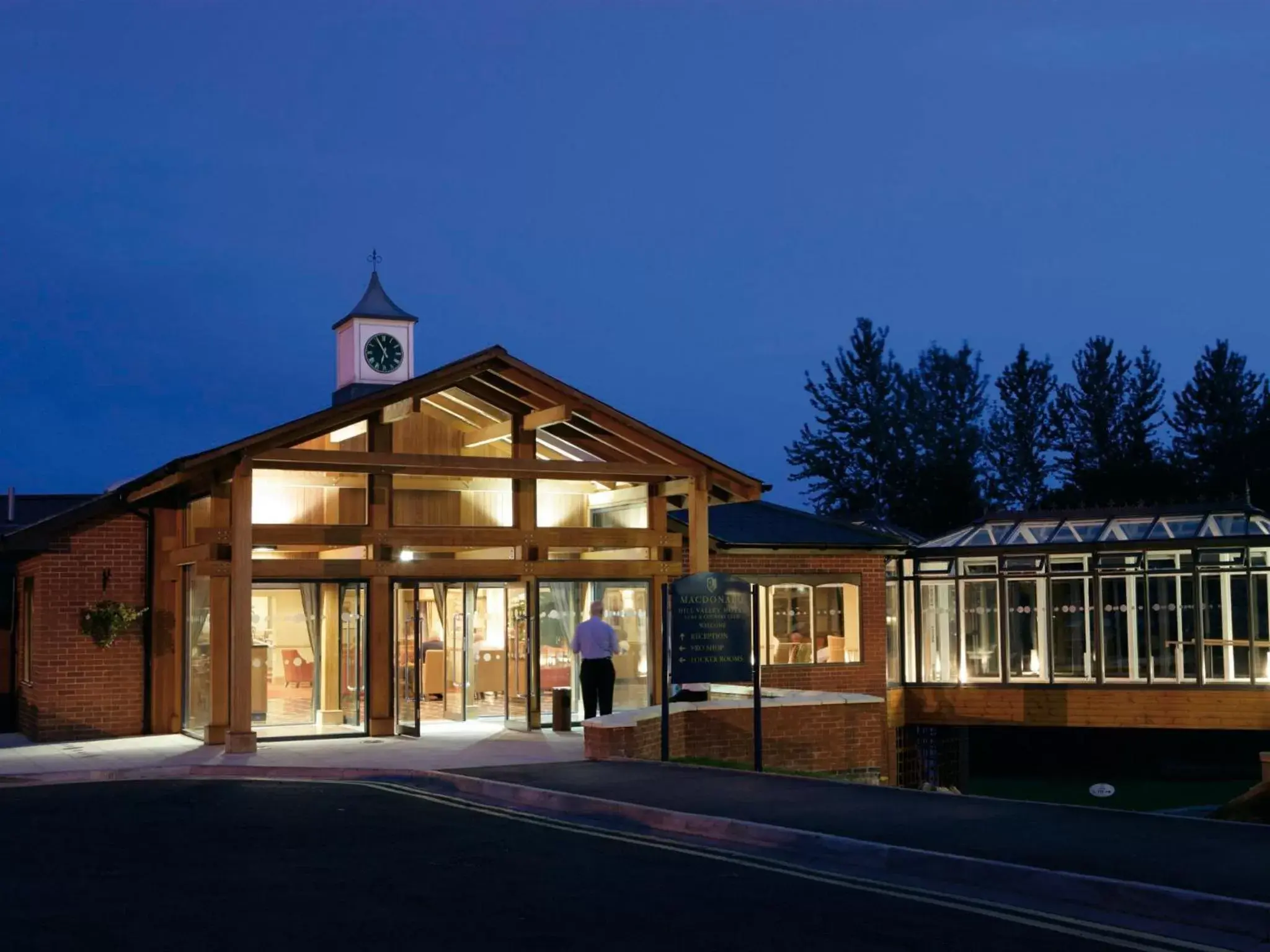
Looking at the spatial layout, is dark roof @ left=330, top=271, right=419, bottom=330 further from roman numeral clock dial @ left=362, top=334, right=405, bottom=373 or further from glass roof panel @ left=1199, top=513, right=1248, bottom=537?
glass roof panel @ left=1199, top=513, right=1248, bottom=537

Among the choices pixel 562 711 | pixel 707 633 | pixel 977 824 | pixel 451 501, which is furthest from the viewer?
pixel 451 501

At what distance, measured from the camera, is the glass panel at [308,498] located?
19.4 m

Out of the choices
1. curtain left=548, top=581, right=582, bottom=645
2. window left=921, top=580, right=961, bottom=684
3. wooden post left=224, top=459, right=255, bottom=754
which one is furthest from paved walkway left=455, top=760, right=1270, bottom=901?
window left=921, top=580, right=961, bottom=684

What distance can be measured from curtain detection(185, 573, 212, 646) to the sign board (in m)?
6.63

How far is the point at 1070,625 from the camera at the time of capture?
26.4m

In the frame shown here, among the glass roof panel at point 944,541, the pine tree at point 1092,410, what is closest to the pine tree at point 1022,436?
the pine tree at point 1092,410

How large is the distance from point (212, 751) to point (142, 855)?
25.7 feet

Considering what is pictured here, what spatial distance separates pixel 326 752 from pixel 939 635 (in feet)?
44.1

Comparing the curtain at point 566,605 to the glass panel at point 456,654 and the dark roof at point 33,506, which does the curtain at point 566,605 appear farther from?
the dark roof at point 33,506

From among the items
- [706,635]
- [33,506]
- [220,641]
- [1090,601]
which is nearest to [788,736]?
[706,635]

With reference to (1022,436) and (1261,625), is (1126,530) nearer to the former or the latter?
(1261,625)

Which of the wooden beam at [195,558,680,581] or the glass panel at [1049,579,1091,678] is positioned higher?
the wooden beam at [195,558,680,581]

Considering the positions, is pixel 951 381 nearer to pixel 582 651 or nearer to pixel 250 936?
pixel 582 651

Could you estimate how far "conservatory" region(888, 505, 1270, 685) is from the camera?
24969 millimetres
